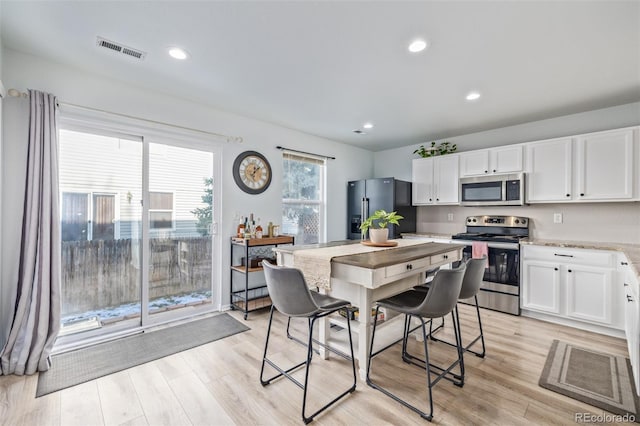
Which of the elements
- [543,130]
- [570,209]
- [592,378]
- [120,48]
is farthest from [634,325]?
[120,48]

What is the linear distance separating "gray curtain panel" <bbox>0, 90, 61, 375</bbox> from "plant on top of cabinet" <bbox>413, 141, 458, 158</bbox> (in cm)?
463

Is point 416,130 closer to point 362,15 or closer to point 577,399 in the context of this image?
point 362,15

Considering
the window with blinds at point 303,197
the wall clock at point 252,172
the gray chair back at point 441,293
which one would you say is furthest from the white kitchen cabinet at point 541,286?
the wall clock at point 252,172

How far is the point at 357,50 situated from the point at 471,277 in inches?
77.8

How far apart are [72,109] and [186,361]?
245cm

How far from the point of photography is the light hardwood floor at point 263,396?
1.74 metres

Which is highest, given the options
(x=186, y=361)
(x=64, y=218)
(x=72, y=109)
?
(x=72, y=109)

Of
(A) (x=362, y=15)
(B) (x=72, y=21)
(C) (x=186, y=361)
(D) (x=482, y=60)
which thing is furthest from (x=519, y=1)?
(C) (x=186, y=361)

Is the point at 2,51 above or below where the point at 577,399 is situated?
above

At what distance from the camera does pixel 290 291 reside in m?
1.74

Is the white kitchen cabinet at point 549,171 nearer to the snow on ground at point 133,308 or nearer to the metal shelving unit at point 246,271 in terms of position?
the metal shelving unit at point 246,271

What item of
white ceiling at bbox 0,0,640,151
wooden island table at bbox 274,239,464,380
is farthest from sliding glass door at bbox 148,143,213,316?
wooden island table at bbox 274,239,464,380

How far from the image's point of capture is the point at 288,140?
14.1 ft

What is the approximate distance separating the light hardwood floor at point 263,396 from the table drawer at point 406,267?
84cm
